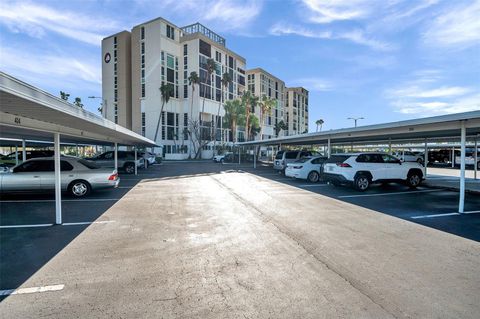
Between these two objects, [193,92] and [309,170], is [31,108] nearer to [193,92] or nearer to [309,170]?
[309,170]

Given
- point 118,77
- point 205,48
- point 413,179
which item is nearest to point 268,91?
point 205,48

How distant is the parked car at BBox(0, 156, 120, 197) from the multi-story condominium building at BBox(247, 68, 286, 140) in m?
55.9

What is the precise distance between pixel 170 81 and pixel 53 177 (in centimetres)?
4419

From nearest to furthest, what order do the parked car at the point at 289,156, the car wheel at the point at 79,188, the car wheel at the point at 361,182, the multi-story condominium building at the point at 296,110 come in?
the car wheel at the point at 79,188 < the car wheel at the point at 361,182 < the parked car at the point at 289,156 < the multi-story condominium building at the point at 296,110

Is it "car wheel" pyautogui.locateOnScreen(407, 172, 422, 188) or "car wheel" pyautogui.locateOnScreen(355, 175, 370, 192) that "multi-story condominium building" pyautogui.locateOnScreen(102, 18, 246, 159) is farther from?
"car wheel" pyautogui.locateOnScreen(407, 172, 422, 188)

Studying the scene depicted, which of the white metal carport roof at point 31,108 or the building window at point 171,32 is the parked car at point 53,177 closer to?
the white metal carport roof at point 31,108

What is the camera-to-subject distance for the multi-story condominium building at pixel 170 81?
48.5m

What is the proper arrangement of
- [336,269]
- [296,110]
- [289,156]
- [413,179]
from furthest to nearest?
1. [296,110]
2. [289,156]
3. [413,179]
4. [336,269]

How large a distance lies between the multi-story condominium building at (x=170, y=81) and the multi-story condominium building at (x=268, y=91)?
16.2m

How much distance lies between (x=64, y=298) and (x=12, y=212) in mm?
6314

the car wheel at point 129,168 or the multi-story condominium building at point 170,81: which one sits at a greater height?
the multi-story condominium building at point 170,81

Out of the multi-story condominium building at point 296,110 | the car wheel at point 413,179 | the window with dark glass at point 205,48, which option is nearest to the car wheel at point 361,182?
the car wheel at point 413,179

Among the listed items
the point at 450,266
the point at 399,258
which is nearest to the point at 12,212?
the point at 399,258

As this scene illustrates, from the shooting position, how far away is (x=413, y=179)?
12922mm
